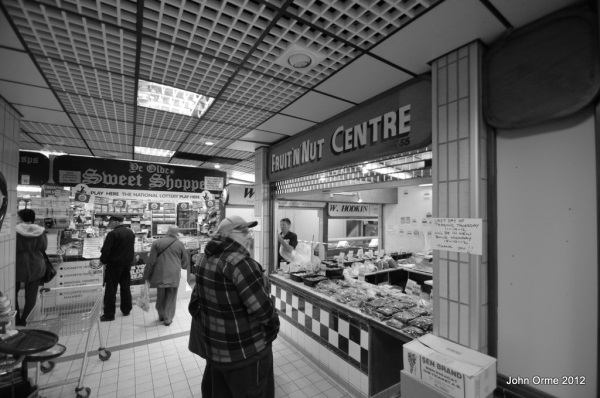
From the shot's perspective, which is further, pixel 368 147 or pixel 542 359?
pixel 368 147

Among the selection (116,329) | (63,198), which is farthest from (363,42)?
(63,198)

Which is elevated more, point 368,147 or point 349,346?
point 368,147

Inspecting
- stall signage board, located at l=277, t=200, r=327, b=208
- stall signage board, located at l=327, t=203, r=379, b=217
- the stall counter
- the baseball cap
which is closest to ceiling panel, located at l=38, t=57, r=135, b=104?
the baseball cap

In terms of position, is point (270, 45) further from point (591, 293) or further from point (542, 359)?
point (542, 359)

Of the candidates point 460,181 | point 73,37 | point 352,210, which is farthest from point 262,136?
point 352,210

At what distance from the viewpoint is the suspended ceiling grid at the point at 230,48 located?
156cm

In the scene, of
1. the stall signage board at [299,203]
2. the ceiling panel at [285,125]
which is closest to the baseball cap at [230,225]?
the ceiling panel at [285,125]

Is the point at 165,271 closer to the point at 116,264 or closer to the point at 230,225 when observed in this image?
the point at 116,264

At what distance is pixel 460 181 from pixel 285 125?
7.34 feet

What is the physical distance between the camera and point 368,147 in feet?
8.82

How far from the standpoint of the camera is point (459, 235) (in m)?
1.81

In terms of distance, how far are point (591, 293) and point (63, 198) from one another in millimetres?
6994

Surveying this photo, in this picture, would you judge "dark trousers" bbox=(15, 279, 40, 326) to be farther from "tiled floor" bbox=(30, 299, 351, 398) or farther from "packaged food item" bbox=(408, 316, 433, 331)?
"packaged food item" bbox=(408, 316, 433, 331)

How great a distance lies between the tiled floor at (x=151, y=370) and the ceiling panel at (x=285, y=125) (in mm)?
2836
